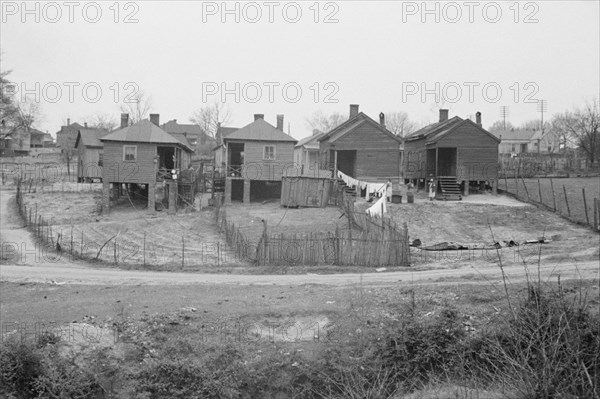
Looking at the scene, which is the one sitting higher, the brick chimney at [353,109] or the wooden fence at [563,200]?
the brick chimney at [353,109]

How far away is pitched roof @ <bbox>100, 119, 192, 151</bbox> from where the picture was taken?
45.4 metres

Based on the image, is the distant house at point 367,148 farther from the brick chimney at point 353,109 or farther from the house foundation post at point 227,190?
the house foundation post at point 227,190

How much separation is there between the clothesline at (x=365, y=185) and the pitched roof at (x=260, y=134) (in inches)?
192

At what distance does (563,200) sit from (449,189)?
821 centimetres

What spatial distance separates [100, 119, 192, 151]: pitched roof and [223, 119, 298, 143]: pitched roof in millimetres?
4754

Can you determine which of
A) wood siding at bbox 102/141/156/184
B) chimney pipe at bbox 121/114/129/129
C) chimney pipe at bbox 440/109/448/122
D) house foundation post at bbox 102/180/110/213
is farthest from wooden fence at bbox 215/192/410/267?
chimney pipe at bbox 440/109/448/122

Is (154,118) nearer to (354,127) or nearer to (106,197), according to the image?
(106,197)

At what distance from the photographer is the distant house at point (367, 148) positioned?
49031 mm

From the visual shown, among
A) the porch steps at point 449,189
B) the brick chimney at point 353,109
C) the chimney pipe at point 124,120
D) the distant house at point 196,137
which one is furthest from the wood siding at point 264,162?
the distant house at point 196,137

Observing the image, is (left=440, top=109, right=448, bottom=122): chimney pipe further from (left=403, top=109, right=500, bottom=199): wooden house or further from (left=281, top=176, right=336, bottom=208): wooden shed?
(left=281, top=176, right=336, bottom=208): wooden shed

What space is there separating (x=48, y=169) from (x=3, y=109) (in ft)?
27.6

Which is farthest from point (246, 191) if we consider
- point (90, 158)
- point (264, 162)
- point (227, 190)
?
point (90, 158)

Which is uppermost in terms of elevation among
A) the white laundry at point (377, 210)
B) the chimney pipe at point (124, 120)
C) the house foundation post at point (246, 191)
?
the chimney pipe at point (124, 120)

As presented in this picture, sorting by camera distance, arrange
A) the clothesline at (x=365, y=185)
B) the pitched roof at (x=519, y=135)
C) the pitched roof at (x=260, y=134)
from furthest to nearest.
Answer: the pitched roof at (x=519, y=135) → the pitched roof at (x=260, y=134) → the clothesline at (x=365, y=185)
